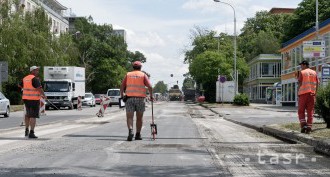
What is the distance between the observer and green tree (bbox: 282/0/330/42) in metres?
68.4

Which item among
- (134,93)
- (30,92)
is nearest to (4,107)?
(30,92)

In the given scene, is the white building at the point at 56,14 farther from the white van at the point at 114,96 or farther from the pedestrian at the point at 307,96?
the pedestrian at the point at 307,96

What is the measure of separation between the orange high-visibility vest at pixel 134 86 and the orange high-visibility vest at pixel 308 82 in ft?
13.0

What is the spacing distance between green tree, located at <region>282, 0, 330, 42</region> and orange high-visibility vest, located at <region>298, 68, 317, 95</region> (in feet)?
189

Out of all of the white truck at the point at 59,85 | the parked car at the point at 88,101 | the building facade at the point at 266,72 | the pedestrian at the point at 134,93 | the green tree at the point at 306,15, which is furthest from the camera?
the building facade at the point at 266,72

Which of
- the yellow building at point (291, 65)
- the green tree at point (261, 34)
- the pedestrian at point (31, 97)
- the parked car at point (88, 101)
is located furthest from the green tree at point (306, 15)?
the pedestrian at point (31, 97)

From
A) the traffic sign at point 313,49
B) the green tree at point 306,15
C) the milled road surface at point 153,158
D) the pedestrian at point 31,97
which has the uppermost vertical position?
the green tree at point 306,15

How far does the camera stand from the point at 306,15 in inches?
2771

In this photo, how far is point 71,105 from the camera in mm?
39500

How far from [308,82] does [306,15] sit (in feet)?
199

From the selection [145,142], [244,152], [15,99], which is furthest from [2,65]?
[244,152]

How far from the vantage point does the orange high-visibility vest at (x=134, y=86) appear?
461 inches

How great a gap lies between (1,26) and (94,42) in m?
46.0

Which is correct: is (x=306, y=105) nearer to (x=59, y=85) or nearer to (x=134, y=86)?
(x=134, y=86)
